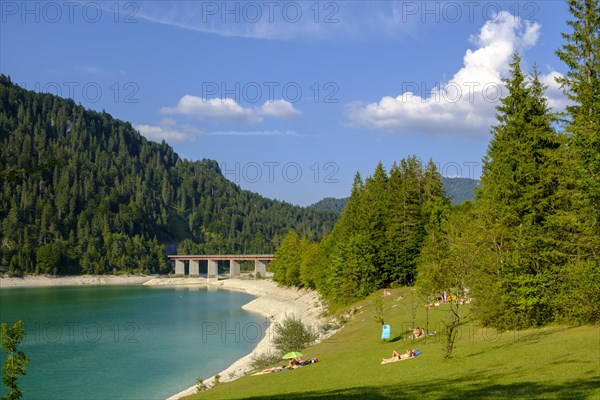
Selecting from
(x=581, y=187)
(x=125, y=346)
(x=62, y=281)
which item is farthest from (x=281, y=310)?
(x=62, y=281)

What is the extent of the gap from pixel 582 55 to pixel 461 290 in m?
14.5

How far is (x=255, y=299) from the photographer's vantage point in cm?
11112

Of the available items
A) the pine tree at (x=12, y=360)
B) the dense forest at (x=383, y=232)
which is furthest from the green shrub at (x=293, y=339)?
the pine tree at (x=12, y=360)

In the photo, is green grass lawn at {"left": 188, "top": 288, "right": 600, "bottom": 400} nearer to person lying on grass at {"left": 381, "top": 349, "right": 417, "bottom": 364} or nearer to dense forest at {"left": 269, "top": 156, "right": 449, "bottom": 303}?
person lying on grass at {"left": 381, "top": 349, "right": 417, "bottom": 364}

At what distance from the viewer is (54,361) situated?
5003cm

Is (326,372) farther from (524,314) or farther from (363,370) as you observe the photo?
(524,314)

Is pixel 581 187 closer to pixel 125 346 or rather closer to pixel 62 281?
pixel 125 346

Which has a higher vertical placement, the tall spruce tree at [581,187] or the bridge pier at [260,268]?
the tall spruce tree at [581,187]

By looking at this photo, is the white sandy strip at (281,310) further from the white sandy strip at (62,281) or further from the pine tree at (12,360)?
the white sandy strip at (62,281)

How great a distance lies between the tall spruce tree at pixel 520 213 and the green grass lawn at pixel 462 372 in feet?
5.88

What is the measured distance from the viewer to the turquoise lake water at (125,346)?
4150cm

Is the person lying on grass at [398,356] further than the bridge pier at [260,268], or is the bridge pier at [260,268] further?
the bridge pier at [260,268]

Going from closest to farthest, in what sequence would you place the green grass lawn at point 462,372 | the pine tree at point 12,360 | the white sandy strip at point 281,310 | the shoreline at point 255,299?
the pine tree at point 12,360
the green grass lawn at point 462,372
the shoreline at point 255,299
the white sandy strip at point 281,310

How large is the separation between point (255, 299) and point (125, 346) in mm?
53448
